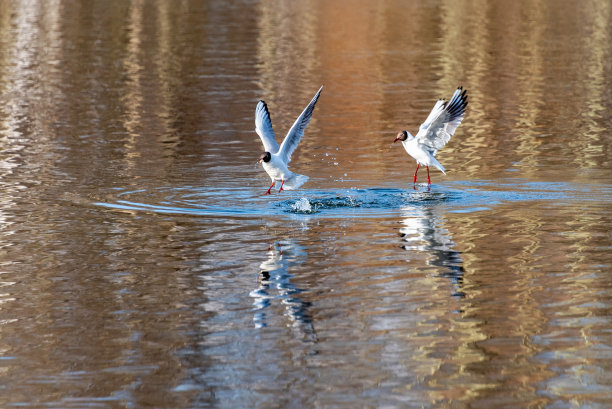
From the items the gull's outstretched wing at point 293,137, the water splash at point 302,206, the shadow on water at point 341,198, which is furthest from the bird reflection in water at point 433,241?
the gull's outstretched wing at point 293,137

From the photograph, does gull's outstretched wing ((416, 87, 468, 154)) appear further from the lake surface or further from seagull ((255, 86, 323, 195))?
seagull ((255, 86, 323, 195))

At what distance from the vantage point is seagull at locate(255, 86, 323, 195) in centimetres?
1669

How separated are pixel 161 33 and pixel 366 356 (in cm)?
4591

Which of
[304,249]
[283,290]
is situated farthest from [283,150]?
[283,290]

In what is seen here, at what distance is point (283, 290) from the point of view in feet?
39.0

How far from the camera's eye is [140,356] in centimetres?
968

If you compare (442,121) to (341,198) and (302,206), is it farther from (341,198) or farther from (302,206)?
(302,206)

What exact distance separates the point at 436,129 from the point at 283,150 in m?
3.22

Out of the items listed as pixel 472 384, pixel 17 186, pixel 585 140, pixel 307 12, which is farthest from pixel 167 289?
pixel 307 12

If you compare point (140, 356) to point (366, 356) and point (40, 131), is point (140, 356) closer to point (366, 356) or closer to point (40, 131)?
point (366, 356)

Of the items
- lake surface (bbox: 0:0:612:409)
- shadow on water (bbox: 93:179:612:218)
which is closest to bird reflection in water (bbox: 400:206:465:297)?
lake surface (bbox: 0:0:612:409)

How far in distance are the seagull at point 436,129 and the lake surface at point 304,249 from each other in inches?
21.7

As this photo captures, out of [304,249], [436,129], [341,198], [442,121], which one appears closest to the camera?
[304,249]

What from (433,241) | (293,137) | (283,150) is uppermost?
(293,137)
